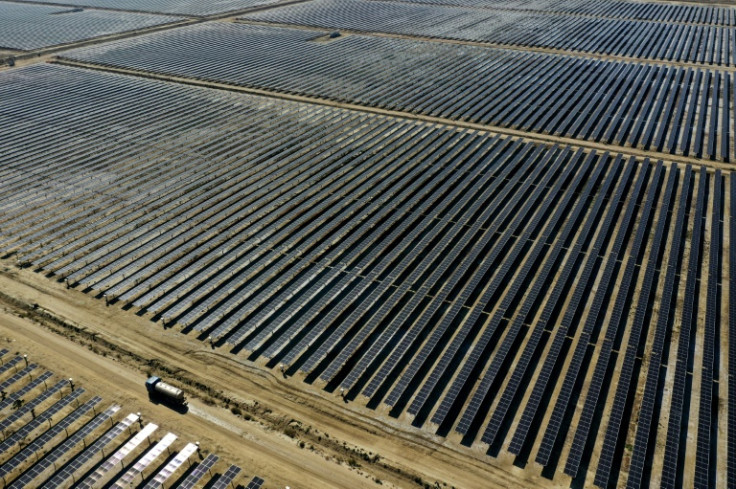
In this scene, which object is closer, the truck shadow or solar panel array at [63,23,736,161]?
the truck shadow

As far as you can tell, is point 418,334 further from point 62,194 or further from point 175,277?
point 62,194

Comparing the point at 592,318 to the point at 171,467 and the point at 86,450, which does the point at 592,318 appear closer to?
the point at 171,467

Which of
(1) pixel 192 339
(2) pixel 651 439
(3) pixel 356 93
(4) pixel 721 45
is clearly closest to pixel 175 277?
(1) pixel 192 339

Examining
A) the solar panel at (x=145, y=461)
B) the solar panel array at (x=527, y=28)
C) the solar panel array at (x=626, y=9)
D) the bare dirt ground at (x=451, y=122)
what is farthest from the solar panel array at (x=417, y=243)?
the solar panel array at (x=626, y=9)

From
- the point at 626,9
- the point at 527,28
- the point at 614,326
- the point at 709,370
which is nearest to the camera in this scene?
the point at 709,370

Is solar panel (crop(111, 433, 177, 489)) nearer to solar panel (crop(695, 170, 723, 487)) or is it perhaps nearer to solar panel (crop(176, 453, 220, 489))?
solar panel (crop(176, 453, 220, 489))

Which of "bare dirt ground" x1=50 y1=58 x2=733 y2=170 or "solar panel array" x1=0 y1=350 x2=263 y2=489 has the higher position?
"bare dirt ground" x1=50 y1=58 x2=733 y2=170

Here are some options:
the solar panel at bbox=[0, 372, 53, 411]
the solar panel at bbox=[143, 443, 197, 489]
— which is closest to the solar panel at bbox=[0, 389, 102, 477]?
the solar panel at bbox=[0, 372, 53, 411]

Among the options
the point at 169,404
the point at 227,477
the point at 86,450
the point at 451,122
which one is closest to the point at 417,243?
the point at 169,404
